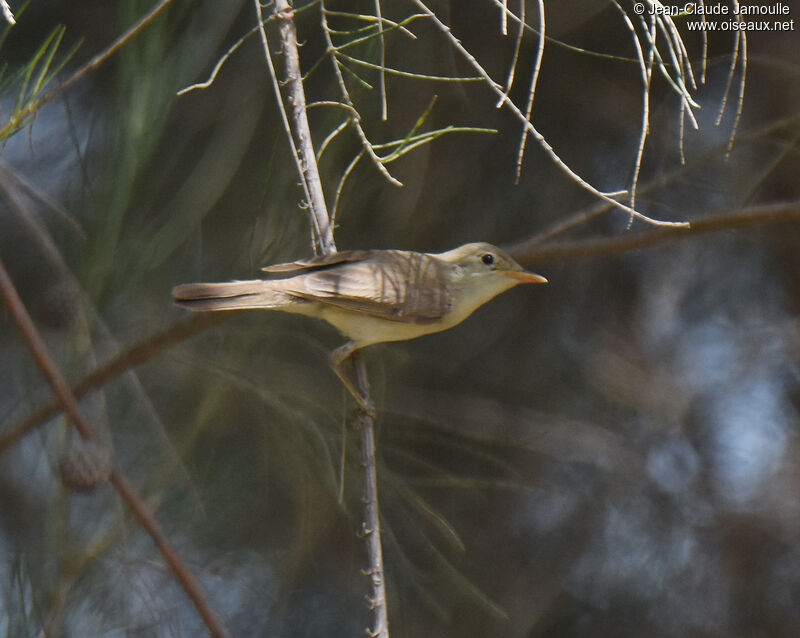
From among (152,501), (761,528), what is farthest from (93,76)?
(761,528)

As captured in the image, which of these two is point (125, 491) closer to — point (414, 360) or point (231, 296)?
point (231, 296)

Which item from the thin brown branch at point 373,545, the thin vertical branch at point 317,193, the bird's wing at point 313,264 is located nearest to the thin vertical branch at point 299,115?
the thin vertical branch at point 317,193

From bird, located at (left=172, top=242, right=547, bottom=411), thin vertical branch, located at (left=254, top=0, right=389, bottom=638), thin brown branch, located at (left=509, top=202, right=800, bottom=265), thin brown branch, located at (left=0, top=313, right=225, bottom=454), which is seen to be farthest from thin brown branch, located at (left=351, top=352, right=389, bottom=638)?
thin brown branch, located at (left=509, top=202, right=800, bottom=265)

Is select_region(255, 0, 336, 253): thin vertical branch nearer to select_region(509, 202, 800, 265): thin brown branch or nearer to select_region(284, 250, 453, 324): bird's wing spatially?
select_region(284, 250, 453, 324): bird's wing

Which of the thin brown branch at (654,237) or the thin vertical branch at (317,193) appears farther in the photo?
the thin brown branch at (654,237)

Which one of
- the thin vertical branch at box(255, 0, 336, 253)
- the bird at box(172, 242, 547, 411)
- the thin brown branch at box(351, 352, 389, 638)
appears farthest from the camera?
the bird at box(172, 242, 547, 411)

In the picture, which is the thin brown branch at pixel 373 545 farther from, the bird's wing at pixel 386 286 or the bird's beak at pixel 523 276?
the bird's beak at pixel 523 276

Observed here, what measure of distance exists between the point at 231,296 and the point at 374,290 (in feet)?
1.39

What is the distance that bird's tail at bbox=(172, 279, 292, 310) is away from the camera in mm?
2221

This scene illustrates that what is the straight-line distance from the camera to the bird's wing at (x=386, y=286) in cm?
249

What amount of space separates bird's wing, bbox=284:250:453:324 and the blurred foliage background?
208 mm

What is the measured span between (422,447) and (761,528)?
148 cm

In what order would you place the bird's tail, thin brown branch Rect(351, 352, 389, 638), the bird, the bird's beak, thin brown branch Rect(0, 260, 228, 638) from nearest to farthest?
thin brown branch Rect(0, 260, 228, 638), thin brown branch Rect(351, 352, 389, 638), the bird's tail, the bird, the bird's beak

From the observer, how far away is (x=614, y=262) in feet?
12.6
